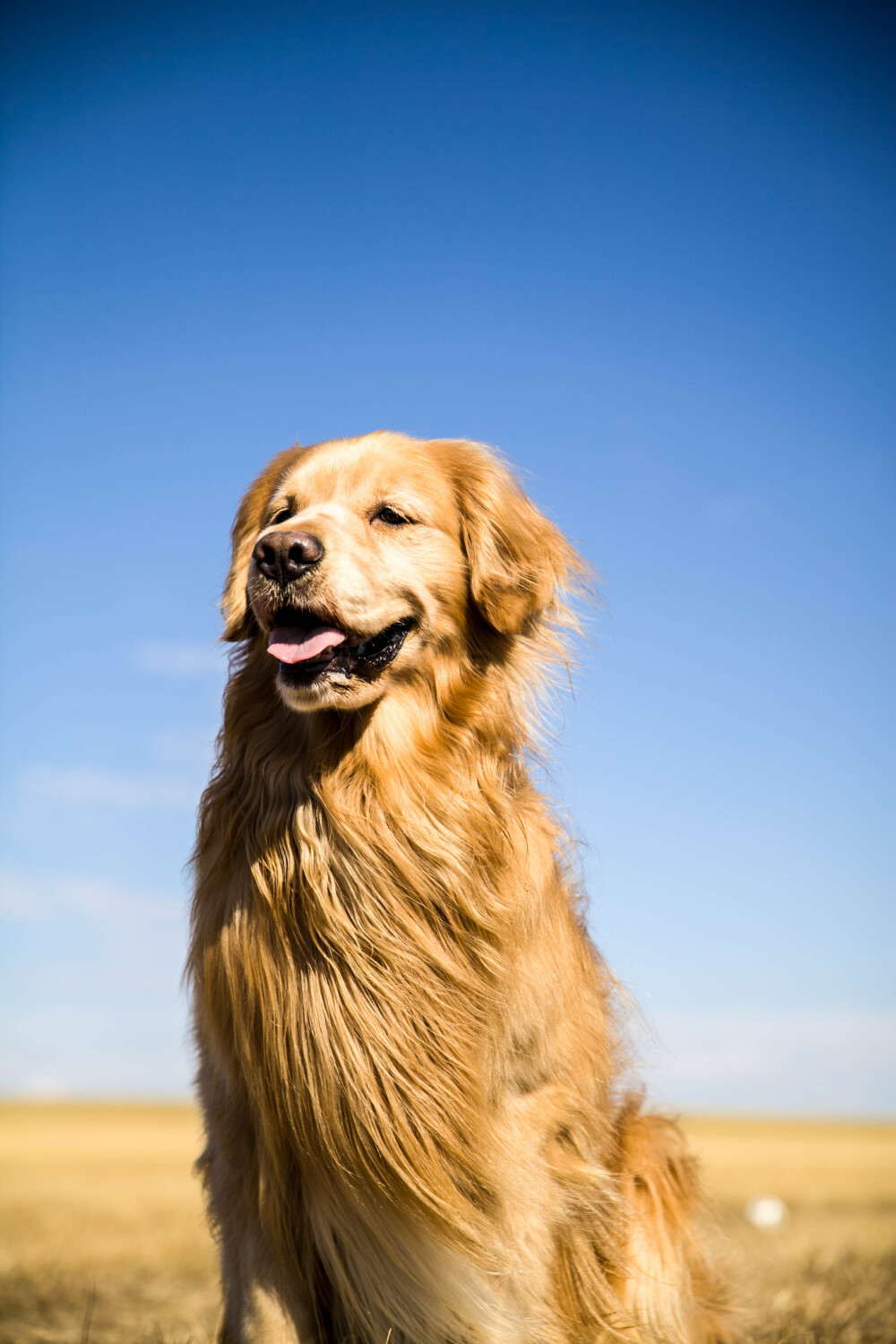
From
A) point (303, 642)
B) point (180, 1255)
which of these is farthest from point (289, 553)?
point (180, 1255)

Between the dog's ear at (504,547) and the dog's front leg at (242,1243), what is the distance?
5.73 feet

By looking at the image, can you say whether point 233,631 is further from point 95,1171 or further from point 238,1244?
point 95,1171

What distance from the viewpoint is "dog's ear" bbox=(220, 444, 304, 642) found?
3.65 metres

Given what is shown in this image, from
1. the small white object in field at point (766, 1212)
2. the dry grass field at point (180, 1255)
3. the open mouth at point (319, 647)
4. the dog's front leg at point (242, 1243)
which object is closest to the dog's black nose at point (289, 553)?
the open mouth at point (319, 647)

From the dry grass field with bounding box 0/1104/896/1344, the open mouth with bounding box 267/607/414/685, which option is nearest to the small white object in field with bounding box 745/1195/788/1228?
the dry grass field with bounding box 0/1104/896/1344

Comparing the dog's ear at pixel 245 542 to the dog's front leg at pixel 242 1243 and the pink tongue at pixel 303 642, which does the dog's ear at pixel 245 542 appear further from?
the dog's front leg at pixel 242 1243

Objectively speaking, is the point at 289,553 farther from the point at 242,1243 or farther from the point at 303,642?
the point at 242,1243

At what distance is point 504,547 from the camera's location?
362cm

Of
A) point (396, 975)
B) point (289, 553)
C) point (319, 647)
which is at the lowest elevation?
point (396, 975)

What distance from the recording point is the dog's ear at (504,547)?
3535 mm

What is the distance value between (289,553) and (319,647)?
0.98 feet

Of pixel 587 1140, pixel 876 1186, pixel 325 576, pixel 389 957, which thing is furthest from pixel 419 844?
pixel 876 1186

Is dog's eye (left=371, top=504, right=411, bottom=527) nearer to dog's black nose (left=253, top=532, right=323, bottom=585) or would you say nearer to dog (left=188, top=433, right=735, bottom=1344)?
dog (left=188, top=433, right=735, bottom=1344)

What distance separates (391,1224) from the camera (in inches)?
124
